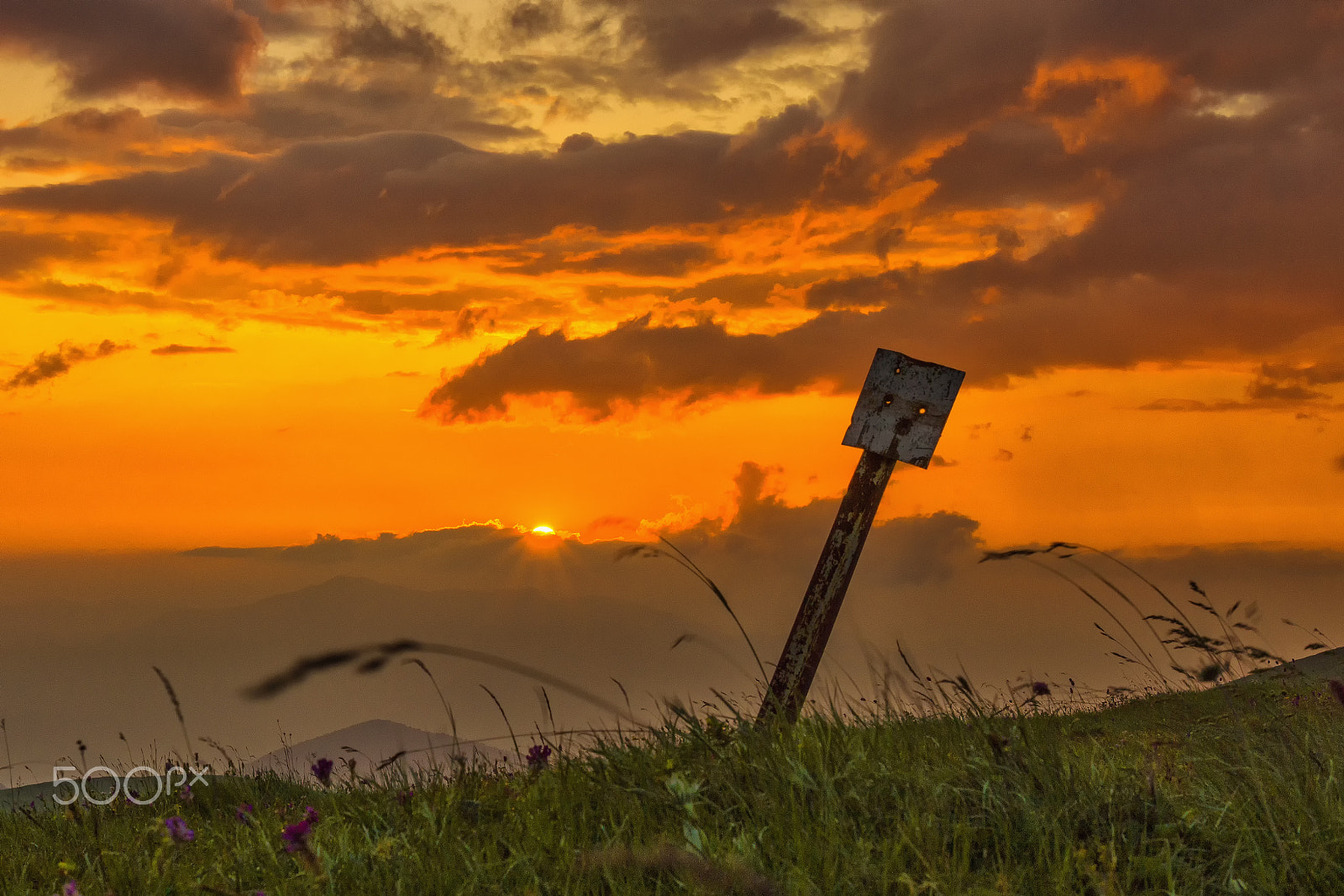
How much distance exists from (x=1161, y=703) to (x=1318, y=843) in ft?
28.9

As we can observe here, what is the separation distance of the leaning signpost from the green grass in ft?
3.44

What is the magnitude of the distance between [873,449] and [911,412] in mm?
298

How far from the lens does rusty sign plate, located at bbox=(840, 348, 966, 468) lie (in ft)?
19.1

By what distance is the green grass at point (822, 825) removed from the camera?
3186 millimetres

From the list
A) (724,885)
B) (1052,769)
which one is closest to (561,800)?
(724,885)

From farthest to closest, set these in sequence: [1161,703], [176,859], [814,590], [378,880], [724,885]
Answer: [1161,703] < [814,590] < [176,859] < [378,880] < [724,885]

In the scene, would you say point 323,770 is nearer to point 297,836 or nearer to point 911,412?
point 297,836

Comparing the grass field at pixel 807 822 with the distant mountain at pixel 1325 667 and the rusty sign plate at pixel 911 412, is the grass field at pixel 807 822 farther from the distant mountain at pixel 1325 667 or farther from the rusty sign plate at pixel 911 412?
the distant mountain at pixel 1325 667

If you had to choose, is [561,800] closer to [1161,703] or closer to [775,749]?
[775,749]

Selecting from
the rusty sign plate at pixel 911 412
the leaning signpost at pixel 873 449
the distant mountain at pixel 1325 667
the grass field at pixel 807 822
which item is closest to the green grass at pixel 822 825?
the grass field at pixel 807 822

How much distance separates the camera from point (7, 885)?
4.44 metres

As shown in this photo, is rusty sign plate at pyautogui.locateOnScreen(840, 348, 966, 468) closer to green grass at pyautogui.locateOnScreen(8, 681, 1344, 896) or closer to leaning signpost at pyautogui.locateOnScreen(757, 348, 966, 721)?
leaning signpost at pyautogui.locateOnScreen(757, 348, 966, 721)

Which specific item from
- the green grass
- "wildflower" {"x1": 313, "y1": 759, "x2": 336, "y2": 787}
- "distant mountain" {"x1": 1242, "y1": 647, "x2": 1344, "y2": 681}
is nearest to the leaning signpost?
the green grass

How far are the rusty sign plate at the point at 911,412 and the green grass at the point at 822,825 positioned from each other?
1.57m
